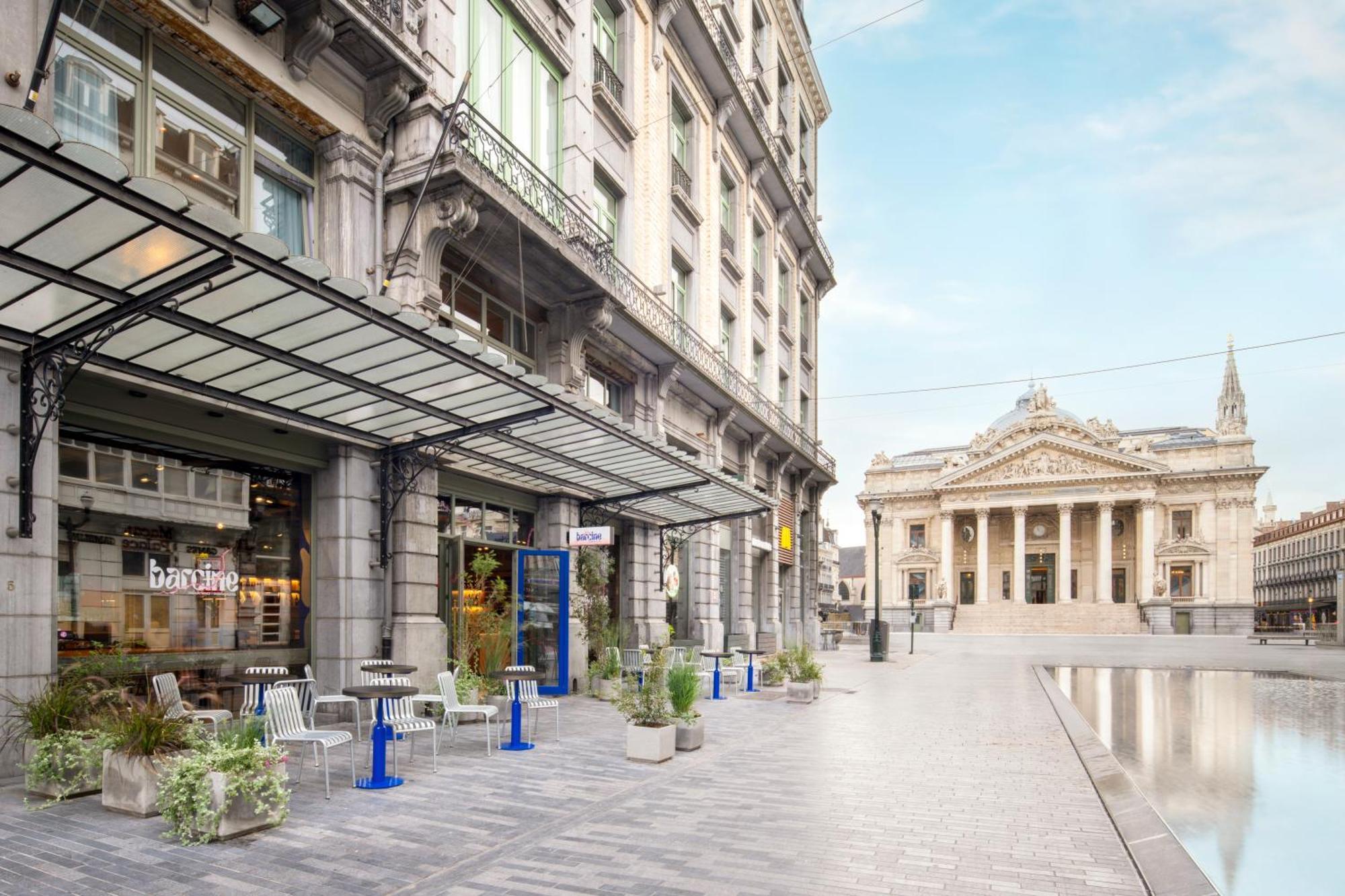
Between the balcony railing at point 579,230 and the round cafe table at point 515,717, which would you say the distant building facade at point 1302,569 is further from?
the round cafe table at point 515,717

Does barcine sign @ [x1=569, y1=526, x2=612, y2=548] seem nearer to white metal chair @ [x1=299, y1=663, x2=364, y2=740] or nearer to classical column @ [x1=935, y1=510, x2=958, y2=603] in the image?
white metal chair @ [x1=299, y1=663, x2=364, y2=740]

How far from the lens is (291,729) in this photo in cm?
842

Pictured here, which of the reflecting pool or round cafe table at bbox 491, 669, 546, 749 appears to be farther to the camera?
round cafe table at bbox 491, 669, 546, 749

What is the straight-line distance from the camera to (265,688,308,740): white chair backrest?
827 centimetres

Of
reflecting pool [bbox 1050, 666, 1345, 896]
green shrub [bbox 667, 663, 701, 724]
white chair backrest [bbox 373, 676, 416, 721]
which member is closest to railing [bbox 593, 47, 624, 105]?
green shrub [bbox 667, 663, 701, 724]

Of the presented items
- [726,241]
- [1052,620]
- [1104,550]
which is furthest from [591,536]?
[1104,550]

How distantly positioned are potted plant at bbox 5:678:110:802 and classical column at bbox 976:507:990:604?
8384 cm

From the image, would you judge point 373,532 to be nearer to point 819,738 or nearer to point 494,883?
point 819,738

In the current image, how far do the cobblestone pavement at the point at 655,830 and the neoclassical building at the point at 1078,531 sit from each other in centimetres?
7298

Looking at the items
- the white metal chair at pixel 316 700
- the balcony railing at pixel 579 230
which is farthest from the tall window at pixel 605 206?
the white metal chair at pixel 316 700

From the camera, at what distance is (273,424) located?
1127 centimetres

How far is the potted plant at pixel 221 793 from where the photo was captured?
6.53m

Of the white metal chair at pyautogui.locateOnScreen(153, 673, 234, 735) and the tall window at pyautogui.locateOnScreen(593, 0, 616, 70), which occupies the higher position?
the tall window at pyautogui.locateOnScreen(593, 0, 616, 70)

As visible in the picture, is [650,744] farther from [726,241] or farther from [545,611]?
[726,241]
